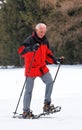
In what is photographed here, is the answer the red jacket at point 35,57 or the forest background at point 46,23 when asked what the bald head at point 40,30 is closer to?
the red jacket at point 35,57

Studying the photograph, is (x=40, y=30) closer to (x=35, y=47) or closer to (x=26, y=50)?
(x=35, y=47)

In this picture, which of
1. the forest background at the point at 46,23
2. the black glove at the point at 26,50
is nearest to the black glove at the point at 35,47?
the black glove at the point at 26,50

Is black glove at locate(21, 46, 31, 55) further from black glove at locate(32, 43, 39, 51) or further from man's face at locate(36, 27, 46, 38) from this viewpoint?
man's face at locate(36, 27, 46, 38)

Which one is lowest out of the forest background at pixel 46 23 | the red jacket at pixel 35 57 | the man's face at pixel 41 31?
the forest background at pixel 46 23

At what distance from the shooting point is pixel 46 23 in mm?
37812

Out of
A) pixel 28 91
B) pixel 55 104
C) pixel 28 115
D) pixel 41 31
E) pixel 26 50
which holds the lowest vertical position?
pixel 55 104

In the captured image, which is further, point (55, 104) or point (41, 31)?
point (55, 104)

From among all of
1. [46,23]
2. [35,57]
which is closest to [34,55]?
[35,57]

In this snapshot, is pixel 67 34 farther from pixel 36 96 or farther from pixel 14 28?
pixel 36 96

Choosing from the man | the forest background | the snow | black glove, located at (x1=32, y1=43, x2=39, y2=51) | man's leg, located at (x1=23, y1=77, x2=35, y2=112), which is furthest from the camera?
the forest background

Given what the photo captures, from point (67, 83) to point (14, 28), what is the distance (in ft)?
69.8

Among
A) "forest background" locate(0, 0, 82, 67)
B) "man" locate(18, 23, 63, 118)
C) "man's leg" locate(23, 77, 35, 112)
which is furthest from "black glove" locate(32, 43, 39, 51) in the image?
"forest background" locate(0, 0, 82, 67)

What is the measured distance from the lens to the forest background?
36594 millimetres

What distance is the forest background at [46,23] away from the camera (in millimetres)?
36594
